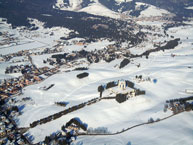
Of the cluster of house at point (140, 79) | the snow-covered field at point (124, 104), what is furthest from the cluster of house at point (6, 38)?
the cluster of house at point (140, 79)

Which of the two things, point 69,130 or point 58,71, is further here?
point 58,71

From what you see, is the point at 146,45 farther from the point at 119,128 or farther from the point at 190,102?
the point at 119,128

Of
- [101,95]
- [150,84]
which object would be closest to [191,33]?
[150,84]

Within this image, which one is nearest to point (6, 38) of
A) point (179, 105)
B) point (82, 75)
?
point (82, 75)

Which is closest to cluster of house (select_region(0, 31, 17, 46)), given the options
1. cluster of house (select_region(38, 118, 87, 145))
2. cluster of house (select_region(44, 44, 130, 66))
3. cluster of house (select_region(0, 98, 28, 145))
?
cluster of house (select_region(44, 44, 130, 66))

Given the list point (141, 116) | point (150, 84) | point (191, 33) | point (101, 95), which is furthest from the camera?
point (191, 33)

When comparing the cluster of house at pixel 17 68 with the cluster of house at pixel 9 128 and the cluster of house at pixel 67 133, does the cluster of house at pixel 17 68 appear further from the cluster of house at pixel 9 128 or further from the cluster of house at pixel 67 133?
the cluster of house at pixel 67 133

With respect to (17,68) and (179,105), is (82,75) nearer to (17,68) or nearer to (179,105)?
(17,68)
